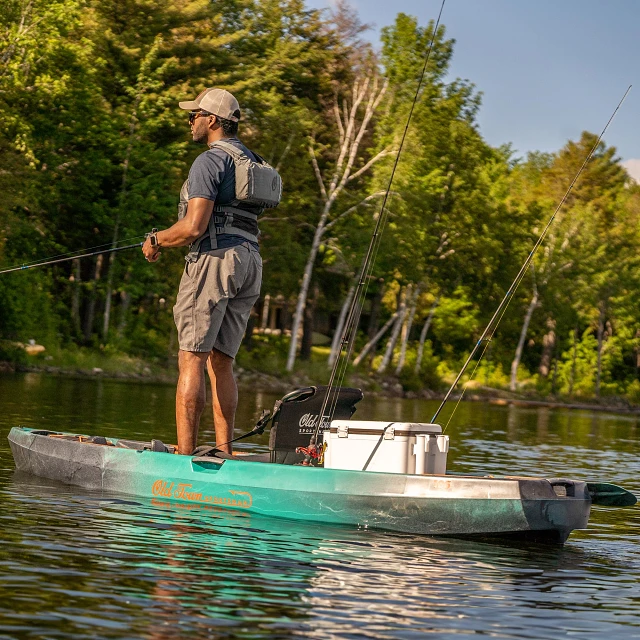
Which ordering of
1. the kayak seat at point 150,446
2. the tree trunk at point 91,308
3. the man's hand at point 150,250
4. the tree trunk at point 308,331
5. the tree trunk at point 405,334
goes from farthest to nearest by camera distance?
1. the tree trunk at point 405,334
2. the tree trunk at point 308,331
3. the tree trunk at point 91,308
4. the kayak seat at point 150,446
5. the man's hand at point 150,250

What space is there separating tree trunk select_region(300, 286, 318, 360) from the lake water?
40.1m

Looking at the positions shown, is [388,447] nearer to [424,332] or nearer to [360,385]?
[360,385]

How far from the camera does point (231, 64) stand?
1750 inches

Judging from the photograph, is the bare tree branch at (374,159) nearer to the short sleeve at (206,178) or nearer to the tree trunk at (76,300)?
the tree trunk at (76,300)

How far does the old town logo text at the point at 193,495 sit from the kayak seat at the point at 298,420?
0.55 m

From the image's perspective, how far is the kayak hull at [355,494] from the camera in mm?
7547

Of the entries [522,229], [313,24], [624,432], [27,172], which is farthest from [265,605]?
[522,229]

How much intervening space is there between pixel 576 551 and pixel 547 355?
6282 centimetres

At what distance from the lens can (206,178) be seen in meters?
8.42

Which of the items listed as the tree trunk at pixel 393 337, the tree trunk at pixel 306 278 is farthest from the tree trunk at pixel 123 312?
the tree trunk at pixel 393 337

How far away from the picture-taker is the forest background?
3734 centimetres

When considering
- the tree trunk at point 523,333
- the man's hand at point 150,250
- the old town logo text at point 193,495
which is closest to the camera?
the old town logo text at point 193,495

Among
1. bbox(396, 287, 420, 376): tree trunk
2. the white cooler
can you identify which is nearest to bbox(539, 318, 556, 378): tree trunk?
bbox(396, 287, 420, 376): tree trunk

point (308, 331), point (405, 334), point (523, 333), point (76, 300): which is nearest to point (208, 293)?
point (76, 300)
